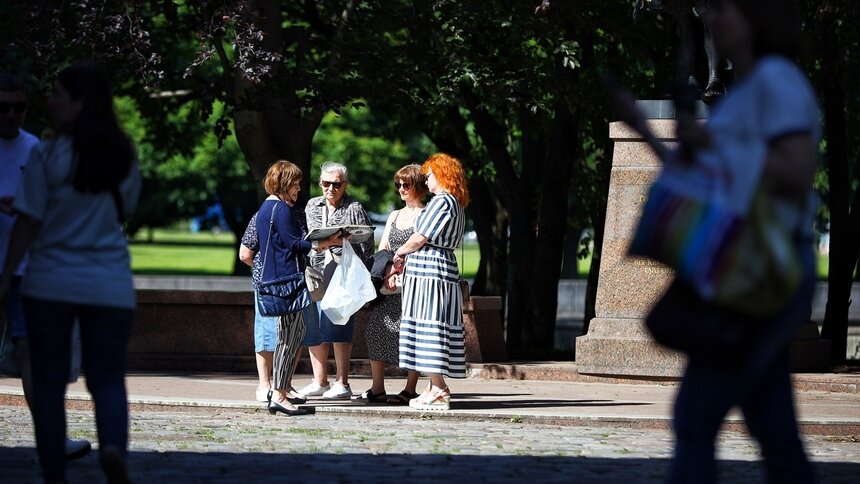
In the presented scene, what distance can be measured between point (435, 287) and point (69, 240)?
5.00 m

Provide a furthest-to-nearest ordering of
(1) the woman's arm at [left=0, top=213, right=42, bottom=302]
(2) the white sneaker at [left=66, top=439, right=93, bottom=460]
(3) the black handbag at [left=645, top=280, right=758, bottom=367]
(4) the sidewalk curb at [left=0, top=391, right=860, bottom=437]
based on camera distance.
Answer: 1. (4) the sidewalk curb at [left=0, top=391, right=860, bottom=437]
2. (2) the white sneaker at [left=66, top=439, right=93, bottom=460]
3. (1) the woman's arm at [left=0, top=213, right=42, bottom=302]
4. (3) the black handbag at [left=645, top=280, right=758, bottom=367]

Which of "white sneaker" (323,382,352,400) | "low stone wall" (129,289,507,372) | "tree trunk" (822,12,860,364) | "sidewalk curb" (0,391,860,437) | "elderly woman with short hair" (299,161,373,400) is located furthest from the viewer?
"tree trunk" (822,12,860,364)

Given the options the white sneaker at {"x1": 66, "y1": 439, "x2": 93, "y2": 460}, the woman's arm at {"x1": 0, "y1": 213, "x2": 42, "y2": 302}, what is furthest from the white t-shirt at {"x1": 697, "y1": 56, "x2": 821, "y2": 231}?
the white sneaker at {"x1": 66, "y1": 439, "x2": 93, "y2": 460}

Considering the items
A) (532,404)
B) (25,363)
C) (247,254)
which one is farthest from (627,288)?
(25,363)

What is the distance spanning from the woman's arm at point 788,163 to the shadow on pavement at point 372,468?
3259 mm

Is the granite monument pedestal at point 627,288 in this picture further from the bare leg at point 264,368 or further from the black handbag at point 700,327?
the black handbag at point 700,327

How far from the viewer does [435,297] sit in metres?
10.8

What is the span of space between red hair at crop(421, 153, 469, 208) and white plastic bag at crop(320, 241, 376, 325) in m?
0.76

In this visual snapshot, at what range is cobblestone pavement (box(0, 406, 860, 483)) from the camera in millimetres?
7520

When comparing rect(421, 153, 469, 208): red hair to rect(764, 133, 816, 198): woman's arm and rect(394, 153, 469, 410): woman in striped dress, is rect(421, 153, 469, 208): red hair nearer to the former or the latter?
rect(394, 153, 469, 410): woman in striped dress

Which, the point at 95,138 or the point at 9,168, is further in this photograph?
the point at 9,168

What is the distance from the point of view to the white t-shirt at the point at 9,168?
749cm

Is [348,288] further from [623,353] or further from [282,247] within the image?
[623,353]

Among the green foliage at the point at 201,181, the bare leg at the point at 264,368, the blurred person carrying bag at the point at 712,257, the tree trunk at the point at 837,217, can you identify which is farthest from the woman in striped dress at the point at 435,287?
the green foliage at the point at 201,181
